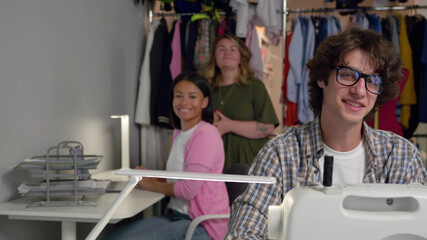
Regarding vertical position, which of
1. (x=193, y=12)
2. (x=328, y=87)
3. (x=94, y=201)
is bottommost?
(x=94, y=201)

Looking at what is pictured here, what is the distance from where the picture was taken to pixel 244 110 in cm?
336

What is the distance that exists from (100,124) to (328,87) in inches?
76.9

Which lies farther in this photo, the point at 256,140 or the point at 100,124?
the point at 256,140

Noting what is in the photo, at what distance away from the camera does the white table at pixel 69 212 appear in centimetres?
183

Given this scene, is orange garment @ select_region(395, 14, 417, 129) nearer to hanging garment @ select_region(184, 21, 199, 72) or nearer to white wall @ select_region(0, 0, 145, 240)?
hanging garment @ select_region(184, 21, 199, 72)

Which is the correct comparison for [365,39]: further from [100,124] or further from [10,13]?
[100,124]

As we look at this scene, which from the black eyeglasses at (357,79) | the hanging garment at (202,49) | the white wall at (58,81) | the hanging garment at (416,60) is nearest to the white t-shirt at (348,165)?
the black eyeglasses at (357,79)

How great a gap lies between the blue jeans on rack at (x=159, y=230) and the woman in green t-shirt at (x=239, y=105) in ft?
4.08

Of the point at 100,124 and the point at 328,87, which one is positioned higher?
the point at 328,87

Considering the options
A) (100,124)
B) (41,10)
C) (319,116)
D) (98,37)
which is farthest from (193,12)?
(319,116)

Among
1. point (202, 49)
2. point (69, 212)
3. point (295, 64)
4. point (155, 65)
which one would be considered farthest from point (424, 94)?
point (69, 212)

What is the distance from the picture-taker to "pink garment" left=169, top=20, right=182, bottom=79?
3764 mm

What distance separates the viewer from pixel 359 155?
1.35m

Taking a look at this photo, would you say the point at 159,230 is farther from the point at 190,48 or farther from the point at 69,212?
the point at 190,48
